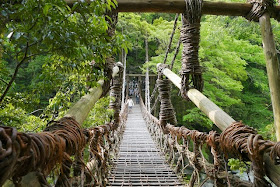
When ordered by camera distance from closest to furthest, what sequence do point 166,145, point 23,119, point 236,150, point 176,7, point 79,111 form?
point 236,150
point 79,111
point 176,7
point 23,119
point 166,145

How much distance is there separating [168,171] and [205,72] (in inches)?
139

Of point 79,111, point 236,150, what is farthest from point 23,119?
point 236,150

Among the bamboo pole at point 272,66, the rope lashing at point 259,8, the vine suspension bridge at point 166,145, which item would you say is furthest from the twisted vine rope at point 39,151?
the rope lashing at point 259,8

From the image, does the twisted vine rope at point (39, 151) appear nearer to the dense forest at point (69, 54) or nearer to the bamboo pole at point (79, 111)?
the bamboo pole at point (79, 111)

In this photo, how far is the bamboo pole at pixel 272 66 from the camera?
1703 mm

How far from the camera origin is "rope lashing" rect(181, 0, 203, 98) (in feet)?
5.64

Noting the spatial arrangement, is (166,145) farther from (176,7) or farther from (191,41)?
(176,7)

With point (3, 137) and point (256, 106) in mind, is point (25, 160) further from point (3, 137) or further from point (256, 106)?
point (256, 106)

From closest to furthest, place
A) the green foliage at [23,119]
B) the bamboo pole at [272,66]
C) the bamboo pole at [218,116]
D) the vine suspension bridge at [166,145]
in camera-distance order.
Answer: the vine suspension bridge at [166,145] < the bamboo pole at [218,116] < the bamboo pole at [272,66] < the green foliage at [23,119]

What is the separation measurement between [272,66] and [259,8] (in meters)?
0.49

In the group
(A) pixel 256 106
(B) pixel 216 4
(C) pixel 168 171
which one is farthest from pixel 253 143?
(A) pixel 256 106

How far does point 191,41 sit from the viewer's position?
5.86 feet

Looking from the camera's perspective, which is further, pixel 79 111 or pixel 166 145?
pixel 166 145

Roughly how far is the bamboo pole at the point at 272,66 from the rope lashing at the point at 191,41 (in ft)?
1.84
